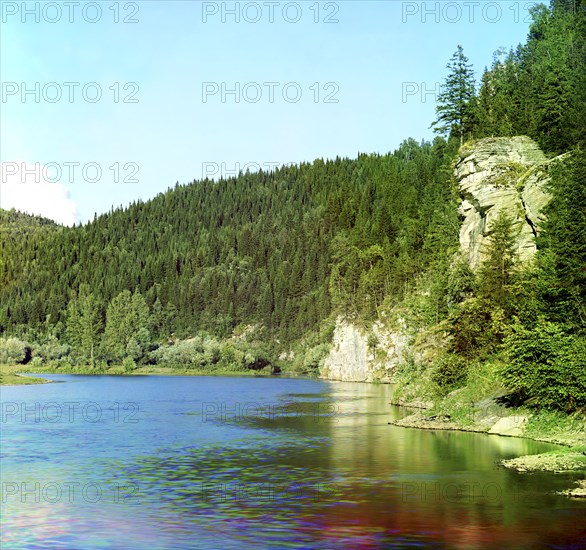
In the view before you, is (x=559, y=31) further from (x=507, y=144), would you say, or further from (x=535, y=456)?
(x=535, y=456)

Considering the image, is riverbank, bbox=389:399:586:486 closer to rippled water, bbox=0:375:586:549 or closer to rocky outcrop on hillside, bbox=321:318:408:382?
rippled water, bbox=0:375:586:549

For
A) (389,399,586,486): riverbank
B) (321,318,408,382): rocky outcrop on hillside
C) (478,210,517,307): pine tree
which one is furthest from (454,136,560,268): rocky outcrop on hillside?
(321,318,408,382): rocky outcrop on hillside

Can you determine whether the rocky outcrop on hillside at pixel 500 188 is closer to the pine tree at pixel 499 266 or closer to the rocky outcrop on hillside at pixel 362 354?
the pine tree at pixel 499 266

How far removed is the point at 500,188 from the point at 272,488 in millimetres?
50863

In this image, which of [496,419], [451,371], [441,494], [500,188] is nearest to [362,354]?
[500,188]

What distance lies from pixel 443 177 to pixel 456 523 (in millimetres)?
121969

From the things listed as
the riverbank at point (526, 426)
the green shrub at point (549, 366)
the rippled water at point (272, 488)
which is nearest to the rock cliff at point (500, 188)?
the green shrub at point (549, 366)

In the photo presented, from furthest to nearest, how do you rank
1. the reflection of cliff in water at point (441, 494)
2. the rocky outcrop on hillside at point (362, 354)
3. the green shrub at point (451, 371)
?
the rocky outcrop on hillside at point (362, 354), the green shrub at point (451, 371), the reflection of cliff in water at point (441, 494)

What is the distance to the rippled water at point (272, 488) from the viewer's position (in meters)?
31.3

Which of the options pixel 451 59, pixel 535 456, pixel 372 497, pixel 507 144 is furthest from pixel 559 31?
pixel 372 497

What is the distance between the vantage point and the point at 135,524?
33781 mm

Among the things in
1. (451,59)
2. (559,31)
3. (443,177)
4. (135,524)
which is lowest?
(135,524)

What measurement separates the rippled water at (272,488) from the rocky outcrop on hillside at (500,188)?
76.1ft

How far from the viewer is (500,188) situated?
82.3 meters
